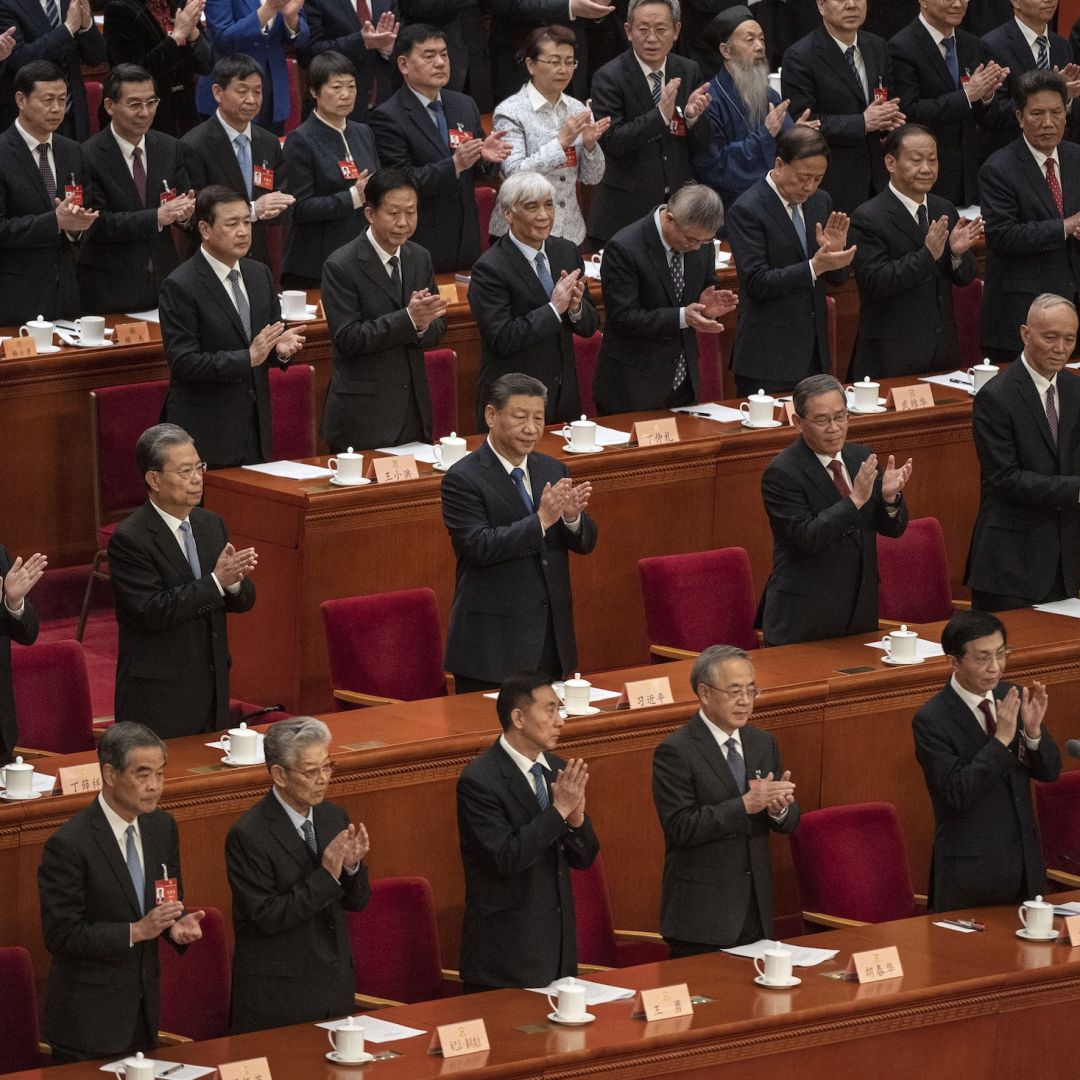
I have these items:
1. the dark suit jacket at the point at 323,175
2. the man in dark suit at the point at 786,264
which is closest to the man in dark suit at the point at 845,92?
the man in dark suit at the point at 786,264

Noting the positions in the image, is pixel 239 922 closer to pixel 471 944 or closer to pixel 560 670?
pixel 471 944

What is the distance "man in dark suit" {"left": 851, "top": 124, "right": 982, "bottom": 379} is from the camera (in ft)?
26.5

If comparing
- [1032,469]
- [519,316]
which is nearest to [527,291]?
[519,316]

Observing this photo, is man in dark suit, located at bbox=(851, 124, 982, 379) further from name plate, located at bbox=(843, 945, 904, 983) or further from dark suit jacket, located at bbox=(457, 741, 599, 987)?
name plate, located at bbox=(843, 945, 904, 983)

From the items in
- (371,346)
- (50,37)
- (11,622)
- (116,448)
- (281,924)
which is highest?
(50,37)

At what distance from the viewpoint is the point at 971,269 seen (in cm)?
827

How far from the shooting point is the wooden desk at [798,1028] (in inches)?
196

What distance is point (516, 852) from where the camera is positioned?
5.46 meters

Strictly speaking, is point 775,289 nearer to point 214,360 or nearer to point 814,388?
point 814,388

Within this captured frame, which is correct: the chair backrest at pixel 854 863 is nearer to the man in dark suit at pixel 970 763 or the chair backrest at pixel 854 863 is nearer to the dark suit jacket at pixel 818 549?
the man in dark suit at pixel 970 763

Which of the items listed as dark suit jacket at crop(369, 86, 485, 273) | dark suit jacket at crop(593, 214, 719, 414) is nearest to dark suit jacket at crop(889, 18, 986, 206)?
dark suit jacket at crop(369, 86, 485, 273)

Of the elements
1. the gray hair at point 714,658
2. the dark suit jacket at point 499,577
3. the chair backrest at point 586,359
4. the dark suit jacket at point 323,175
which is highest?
the dark suit jacket at point 323,175

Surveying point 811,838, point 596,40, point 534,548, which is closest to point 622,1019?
point 811,838

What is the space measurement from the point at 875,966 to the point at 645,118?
4.18m
